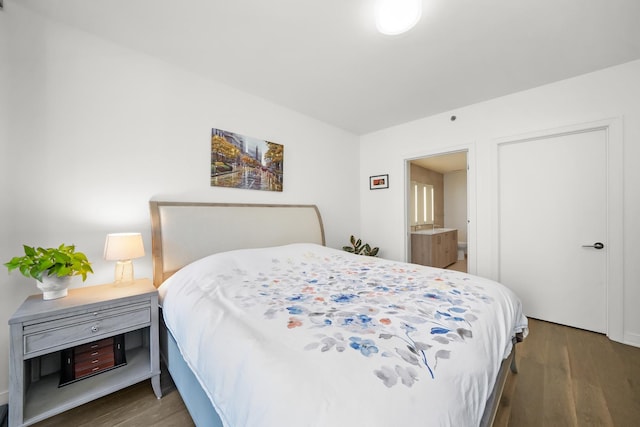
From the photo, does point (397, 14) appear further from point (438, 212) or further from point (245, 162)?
point (438, 212)

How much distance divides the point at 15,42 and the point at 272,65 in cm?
168

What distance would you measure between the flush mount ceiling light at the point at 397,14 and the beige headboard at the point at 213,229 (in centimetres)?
194

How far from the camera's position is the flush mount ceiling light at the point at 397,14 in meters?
1.48

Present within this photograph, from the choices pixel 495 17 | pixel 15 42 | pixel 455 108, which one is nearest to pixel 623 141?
pixel 455 108

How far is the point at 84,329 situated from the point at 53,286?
33 cm

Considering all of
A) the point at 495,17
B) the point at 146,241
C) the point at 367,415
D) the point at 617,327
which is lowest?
the point at 617,327

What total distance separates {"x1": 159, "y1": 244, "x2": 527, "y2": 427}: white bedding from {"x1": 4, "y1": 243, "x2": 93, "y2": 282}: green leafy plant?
0.53 metres

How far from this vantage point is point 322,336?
979mm

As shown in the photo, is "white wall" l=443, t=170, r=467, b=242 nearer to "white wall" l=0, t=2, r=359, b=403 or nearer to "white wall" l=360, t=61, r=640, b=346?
"white wall" l=360, t=61, r=640, b=346

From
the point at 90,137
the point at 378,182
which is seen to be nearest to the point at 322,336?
the point at 90,137

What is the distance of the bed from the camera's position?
700 millimetres

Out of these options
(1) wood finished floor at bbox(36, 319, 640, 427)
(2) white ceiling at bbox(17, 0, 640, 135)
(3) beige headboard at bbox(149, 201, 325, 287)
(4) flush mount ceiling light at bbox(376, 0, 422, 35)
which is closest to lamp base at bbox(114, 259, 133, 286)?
(3) beige headboard at bbox(149, 201, 325, 287)

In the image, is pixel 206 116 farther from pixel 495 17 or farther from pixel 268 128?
pixel 495 17

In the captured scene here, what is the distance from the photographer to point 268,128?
289 cm
